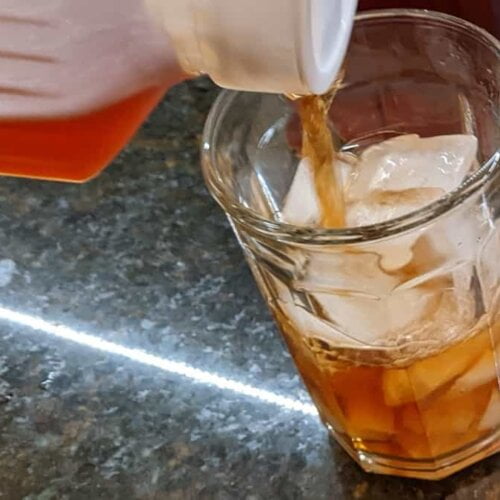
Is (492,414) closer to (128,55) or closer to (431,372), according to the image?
(431,372)

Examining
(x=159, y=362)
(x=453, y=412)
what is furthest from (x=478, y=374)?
(x=159, y=362)

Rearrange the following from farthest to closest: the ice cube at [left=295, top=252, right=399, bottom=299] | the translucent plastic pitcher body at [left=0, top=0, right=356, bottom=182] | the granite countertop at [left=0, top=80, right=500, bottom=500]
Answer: the granite countertop at [left=0, top=80, right=500, bottom=500], the ice cube at [left=295, top=252, right=399, bottom=299], the translucent plastic pitcher body at [left=0, top=0, right=356, bottom=182]

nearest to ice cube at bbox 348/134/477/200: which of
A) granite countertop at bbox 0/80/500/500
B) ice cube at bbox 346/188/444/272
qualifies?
ice cube at bbox 346/188/444/272

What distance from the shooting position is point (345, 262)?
1.70ft

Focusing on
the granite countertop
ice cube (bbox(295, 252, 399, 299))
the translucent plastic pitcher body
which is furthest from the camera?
the granite countertop

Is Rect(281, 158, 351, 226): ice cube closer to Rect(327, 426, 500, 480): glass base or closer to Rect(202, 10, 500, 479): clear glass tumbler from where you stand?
Rect(202, 10, 500, 479): clear glass tumbler

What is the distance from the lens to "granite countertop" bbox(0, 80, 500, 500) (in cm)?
63

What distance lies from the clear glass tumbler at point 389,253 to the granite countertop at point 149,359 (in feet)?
0.12

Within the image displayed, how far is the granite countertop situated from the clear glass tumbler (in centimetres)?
4

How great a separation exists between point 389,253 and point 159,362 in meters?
0.21

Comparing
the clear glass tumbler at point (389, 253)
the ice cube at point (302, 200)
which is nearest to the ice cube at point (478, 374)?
the clear glass tumbler at point (389, 253)

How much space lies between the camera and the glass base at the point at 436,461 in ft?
1.97

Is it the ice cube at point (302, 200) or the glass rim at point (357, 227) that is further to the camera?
the ice cube at point (302, 200)

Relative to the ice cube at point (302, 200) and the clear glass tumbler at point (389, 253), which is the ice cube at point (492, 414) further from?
the ice cube at point (302, 200)
